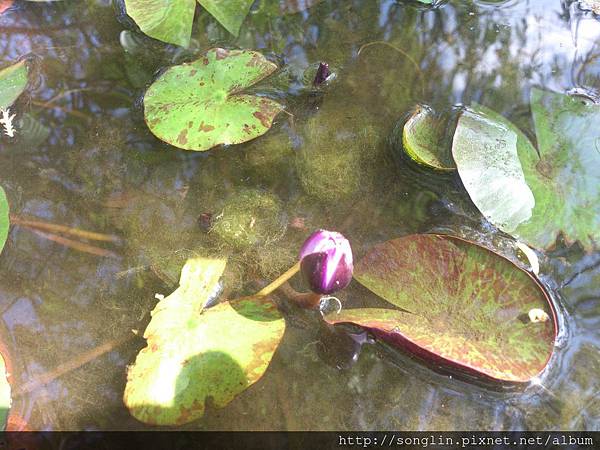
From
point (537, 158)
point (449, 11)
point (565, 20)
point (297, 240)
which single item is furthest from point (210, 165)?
point (565, 20)

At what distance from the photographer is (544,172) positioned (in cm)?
174

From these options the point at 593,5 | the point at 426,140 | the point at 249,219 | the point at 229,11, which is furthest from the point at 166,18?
the point at 593,5

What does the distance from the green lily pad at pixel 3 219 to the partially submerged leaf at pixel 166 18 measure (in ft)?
2.98

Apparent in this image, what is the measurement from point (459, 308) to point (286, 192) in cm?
75

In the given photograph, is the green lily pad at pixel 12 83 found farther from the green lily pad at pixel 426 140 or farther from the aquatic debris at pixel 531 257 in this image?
the aquatic debris at pixel 531 257

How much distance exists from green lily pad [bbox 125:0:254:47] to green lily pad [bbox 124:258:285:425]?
117cm

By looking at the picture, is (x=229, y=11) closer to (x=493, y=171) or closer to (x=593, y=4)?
(x=493, y=171)

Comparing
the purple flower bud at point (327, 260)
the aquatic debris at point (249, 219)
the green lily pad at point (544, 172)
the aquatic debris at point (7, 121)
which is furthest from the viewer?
the aquatic debris at point (7, 121)

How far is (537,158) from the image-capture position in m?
1.78

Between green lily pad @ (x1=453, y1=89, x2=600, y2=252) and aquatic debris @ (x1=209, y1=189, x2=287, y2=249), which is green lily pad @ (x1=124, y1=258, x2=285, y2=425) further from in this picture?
green lily pad @ (x1=453, y1=89, x2=600, y2=252)

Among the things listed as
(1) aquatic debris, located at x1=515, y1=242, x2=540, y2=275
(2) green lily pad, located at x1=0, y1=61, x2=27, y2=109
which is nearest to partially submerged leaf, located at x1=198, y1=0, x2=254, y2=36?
(2) green lily pad, located at x1=0, y1=61, x2=27, y2=109

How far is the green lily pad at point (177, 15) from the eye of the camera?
83.6 inches

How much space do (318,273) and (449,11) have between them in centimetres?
167

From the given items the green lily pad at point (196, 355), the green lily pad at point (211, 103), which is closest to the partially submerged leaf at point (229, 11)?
the green lily pad at point (211, 103)
